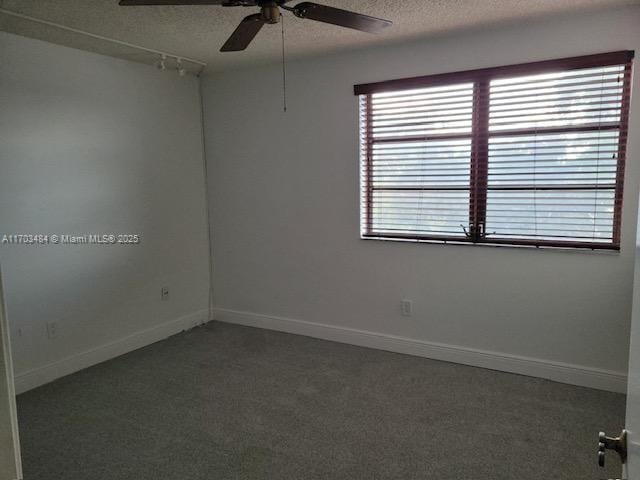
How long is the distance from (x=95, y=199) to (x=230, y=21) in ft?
5.94

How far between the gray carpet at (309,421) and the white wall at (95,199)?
38cm

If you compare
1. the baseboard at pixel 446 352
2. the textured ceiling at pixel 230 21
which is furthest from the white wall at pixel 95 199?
the baseboard at pixel 446 352

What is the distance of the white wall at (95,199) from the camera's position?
3.11 metres

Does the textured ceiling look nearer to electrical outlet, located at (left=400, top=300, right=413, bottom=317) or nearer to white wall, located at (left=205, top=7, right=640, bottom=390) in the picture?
white wall, located at (left=205, top=7, right=640, bottom=390)

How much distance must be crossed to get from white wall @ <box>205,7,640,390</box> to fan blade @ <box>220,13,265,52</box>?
154 cm

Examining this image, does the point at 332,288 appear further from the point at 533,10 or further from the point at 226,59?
the point at 533,10

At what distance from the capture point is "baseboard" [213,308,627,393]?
306cm

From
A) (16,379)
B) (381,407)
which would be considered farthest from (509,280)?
(16,379)

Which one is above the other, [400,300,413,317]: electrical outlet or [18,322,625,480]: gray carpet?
[400,300,413,317]: electrical outlet

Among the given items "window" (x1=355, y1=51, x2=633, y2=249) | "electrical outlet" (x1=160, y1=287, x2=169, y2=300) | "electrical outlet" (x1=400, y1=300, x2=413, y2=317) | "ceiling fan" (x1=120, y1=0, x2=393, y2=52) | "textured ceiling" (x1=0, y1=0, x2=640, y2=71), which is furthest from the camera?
"electrical outlet" (x1=160, y1=287, x2=169, y2=300)

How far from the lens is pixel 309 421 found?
2.71m

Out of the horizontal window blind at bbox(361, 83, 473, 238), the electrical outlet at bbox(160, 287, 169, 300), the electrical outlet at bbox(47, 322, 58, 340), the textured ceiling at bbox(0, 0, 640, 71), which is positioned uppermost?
the textured ceiling at bbox(0, 0, 640, 71)

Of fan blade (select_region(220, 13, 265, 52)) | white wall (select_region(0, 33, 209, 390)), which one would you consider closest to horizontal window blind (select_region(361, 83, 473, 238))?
fan blade (select_region(220, 13, 265, 52))

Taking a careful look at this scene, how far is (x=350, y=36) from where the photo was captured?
3240 mm
